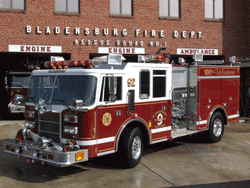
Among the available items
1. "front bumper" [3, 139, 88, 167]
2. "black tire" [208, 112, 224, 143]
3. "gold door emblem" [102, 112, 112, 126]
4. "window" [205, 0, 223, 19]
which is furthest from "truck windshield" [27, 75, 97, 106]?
"window" [205, 0, 223, 19]

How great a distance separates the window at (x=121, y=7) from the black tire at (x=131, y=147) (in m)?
9.39

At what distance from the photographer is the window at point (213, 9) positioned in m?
17.3

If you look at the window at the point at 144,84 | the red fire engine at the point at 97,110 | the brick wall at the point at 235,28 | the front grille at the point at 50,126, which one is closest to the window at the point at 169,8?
the brick wall at the point at 235,28

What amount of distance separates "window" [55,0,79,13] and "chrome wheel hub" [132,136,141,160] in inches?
366

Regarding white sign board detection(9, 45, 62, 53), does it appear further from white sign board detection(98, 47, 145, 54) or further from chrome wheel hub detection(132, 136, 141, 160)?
chrome wheel hub detection(132, 136, 141, 160)

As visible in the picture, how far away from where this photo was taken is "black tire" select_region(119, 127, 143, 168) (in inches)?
284

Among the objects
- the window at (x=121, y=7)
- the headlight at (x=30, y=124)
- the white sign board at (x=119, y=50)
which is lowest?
the headlight at (x=30, y=124)

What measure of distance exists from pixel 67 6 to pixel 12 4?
7.69ft

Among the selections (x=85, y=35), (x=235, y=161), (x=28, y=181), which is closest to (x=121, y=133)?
(x=28, y=181)

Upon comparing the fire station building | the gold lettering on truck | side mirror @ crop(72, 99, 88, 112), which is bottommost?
side mirror @ crop(72, 99, 88, 112)

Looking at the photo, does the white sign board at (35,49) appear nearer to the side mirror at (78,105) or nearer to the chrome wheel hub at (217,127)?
the chrome wheel hub at (217,127)

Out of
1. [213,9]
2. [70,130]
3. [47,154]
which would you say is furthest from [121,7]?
[47,154]

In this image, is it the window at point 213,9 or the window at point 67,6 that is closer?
the window at point 67,6

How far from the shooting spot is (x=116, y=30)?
15586 mm
